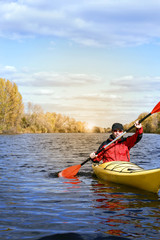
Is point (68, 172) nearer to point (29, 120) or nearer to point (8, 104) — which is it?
point (8, 104)

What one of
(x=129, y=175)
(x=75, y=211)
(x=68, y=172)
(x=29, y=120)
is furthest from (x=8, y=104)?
(x=75, y=211)

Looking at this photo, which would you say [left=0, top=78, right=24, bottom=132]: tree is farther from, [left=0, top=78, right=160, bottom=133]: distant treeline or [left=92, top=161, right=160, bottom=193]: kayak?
[left=92, top=161, right=160, bottom=193]: kayak

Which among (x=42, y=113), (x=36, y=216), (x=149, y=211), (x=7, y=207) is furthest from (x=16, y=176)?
(x=42, y=113)

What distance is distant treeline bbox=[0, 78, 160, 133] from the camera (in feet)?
203

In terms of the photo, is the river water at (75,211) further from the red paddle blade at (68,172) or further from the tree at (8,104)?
the tree at (8,104)

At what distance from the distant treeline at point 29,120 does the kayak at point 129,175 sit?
180 ft

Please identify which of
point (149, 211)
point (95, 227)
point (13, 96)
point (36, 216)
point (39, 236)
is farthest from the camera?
point (13, 96)

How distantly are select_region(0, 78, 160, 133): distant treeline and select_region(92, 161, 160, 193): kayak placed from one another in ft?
180

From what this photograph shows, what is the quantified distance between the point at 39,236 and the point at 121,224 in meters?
1.38

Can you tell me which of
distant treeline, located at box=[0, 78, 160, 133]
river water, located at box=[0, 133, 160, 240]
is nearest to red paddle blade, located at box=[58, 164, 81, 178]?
river water, located at box=[0, 133, 160, 240]

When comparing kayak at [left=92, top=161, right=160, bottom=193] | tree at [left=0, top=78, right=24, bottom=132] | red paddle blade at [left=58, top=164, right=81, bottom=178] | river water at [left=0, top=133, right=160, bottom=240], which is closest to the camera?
river water at [left=0, top=133, right=160, bottom=240]

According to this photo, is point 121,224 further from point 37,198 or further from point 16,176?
point 16,176

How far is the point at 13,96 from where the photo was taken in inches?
2450

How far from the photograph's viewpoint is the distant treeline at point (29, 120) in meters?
62.0
